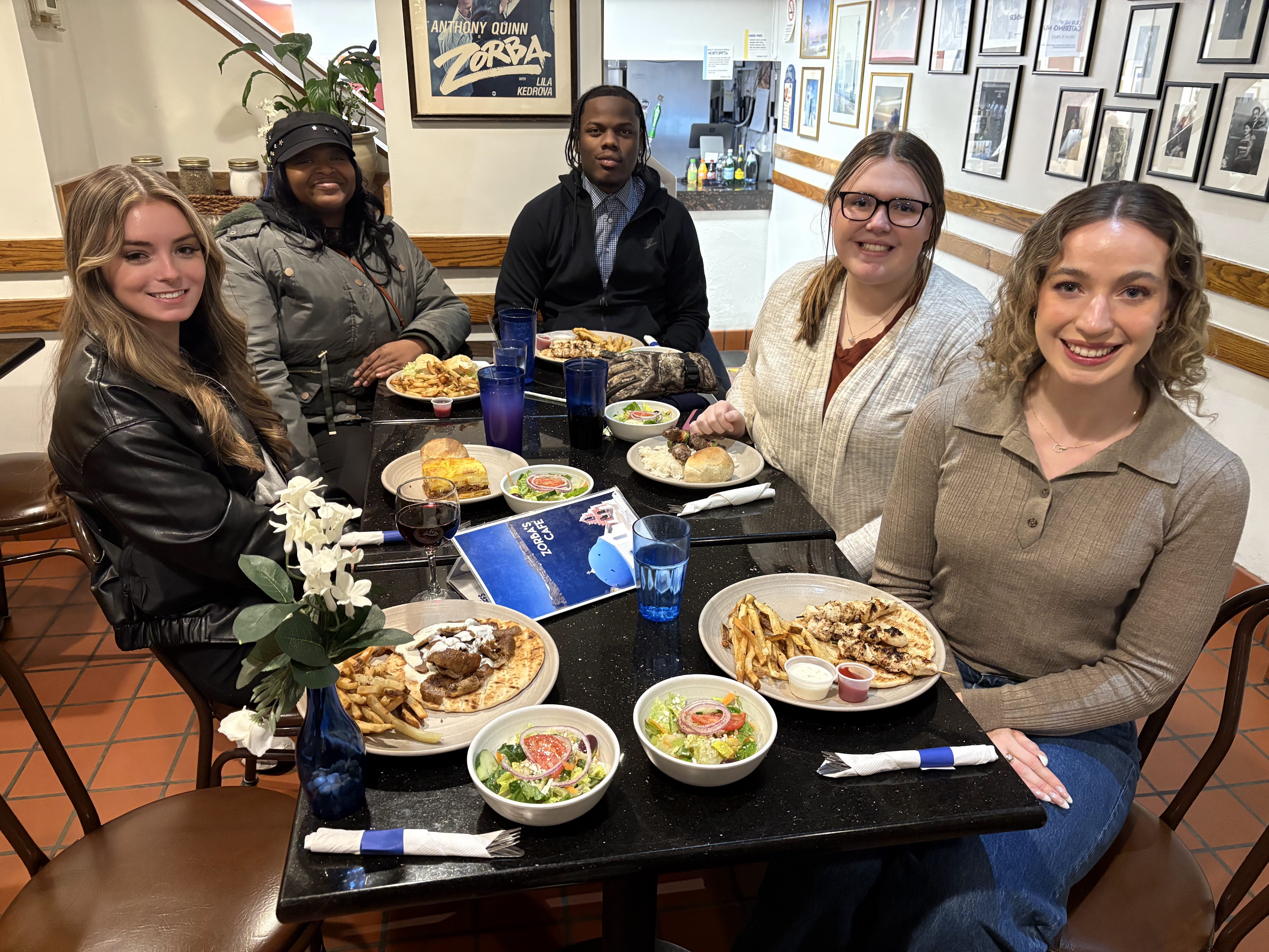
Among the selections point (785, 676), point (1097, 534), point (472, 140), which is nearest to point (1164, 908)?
point (1097, 534)

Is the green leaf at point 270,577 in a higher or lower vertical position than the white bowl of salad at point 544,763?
higher

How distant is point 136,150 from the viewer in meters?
3.69

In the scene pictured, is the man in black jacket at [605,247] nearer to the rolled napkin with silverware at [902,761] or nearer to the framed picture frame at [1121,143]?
the framed picture frame at [1121,143]

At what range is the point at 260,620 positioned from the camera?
91 cm

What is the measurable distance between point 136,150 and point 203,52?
51cm

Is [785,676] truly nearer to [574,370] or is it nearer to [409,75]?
[574,370]

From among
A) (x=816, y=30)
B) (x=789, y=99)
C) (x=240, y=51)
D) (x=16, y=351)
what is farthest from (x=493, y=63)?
(x=789, y=99)

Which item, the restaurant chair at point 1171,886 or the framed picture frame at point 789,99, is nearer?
the restaurant chair at point 1171,886

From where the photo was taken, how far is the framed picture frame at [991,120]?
158 inches

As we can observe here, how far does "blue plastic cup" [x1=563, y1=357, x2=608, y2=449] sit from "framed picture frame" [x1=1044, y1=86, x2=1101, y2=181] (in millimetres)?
2647

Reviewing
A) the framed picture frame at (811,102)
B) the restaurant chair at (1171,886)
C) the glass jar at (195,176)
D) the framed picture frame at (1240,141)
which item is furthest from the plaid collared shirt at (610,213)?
the framed picture frame at (811,102)

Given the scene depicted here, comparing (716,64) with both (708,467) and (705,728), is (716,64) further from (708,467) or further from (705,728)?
(705,728)

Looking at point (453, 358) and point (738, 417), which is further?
point (453, 358)

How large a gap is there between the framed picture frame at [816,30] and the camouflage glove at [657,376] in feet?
15.0
